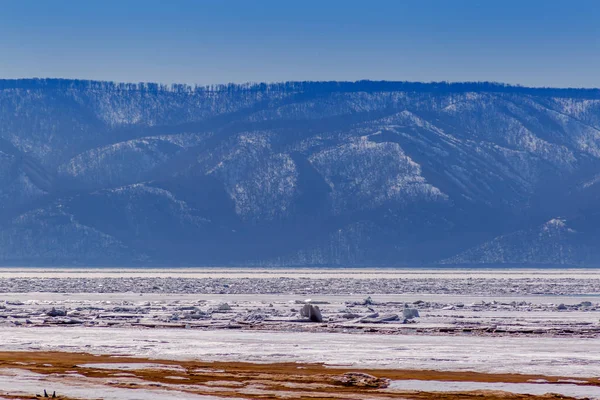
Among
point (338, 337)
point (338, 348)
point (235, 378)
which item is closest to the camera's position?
point (235, 378)

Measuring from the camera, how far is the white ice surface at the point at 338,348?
29.2 metres

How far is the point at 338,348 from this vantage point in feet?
107

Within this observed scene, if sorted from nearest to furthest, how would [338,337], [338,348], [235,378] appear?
1. [235,378]
2. [338,348]
3. [338,337]

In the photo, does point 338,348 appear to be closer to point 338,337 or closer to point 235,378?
point 338,337

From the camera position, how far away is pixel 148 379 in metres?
26.0

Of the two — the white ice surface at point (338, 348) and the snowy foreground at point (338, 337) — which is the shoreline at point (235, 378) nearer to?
the snowy foreground at point (338, 337)

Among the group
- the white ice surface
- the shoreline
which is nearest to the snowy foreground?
the white ice surface

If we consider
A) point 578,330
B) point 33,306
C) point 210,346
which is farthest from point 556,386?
point 33,306

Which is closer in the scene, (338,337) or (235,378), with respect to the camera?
(235,378)

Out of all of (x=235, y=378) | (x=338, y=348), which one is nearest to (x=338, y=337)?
(x=338, y=348)

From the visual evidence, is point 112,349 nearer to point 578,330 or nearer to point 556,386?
point 556,386

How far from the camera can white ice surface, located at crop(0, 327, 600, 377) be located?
2916 cm

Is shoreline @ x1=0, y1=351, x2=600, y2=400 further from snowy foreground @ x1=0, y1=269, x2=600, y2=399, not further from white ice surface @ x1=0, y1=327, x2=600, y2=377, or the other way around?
white ice surface @ x1=0, y1=327, x2=600, y2=377

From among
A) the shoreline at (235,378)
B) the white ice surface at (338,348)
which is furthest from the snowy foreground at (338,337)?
the shoreline at (235,378)
